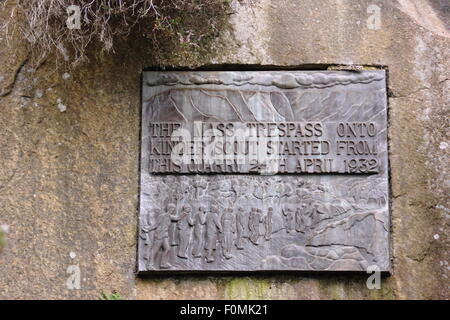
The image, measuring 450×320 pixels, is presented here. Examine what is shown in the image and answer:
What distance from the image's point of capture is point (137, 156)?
378cm

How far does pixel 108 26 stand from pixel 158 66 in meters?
0.45

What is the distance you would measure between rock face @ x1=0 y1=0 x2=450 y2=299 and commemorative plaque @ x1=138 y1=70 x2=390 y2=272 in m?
0.07

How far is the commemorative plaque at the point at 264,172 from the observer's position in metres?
3.63

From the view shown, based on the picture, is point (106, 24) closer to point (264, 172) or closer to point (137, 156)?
point (137, 156)

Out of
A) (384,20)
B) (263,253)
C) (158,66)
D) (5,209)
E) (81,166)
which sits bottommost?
(263,253)

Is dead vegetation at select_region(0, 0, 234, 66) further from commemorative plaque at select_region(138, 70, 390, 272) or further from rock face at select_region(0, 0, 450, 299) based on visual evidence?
commemorative plaque at select_region(138, 70, 390, 272)

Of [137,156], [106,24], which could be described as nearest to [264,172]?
[137,156]

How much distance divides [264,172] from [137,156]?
87cm

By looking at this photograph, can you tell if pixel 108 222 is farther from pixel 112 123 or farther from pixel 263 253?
pixel 263 253

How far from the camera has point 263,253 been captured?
3.63m

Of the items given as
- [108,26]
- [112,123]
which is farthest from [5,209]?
[108,26]

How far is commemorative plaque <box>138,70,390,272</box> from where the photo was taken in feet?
11.9

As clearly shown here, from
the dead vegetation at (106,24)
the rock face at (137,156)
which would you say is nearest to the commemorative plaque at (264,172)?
the rock face at (137,156)

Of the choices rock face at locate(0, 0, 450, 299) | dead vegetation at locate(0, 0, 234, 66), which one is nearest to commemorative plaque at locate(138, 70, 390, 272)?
rock face at locate(0, 0, 450, 299)
